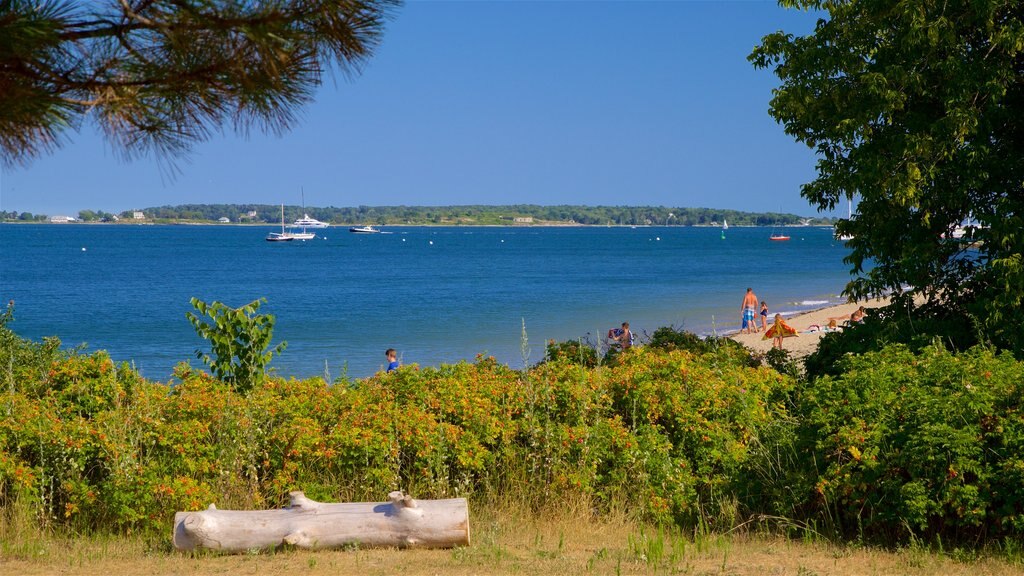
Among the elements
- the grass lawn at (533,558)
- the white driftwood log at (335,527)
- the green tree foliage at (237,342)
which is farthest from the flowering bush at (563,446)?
the green tree foliage at (237,342)

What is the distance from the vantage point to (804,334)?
103ft

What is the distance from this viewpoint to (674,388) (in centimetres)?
803

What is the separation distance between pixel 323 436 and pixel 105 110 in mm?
3239

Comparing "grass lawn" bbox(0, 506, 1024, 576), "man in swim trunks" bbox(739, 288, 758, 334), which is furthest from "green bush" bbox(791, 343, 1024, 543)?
"man in swim trunks" bbox(739, 288, 758, 334)

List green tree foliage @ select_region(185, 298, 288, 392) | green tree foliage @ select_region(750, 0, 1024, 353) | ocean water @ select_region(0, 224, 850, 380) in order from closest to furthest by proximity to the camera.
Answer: green tree foliage @ select_region(185, 298, 288, 392) → green tree foliage @ select_region(750, 0, 1024, 353) → ocean water @ select_region(0, 224, 850, 380)

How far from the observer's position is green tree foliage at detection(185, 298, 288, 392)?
8977 mm

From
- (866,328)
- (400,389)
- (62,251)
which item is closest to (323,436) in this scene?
(400,389)

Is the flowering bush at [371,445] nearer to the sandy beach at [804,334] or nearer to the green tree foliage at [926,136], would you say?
the green tree foliage at [926,136]

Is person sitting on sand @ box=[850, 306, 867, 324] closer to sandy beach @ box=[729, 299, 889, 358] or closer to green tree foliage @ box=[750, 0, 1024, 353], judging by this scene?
green tree foliage @ box=[750, 0, 1024, 353]

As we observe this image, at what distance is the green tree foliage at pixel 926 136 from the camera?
34.6ft

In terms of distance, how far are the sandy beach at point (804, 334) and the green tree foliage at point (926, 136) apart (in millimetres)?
9531

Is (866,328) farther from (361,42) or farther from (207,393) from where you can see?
(361,42)

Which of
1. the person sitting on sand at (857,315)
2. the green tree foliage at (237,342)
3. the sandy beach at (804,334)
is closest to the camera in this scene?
the green tree foliage at (237,342)

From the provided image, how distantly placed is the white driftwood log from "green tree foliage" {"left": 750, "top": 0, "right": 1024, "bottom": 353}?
681 cm
